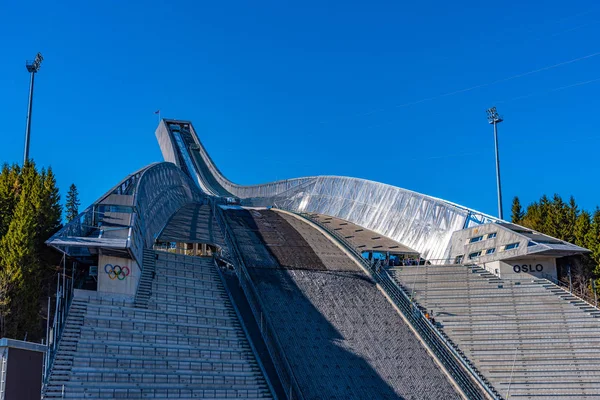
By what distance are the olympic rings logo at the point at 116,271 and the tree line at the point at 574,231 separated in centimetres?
1993

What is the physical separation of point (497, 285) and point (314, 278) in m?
8.42

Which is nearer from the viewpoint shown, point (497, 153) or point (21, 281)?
point (21, 281)

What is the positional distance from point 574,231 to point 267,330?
17786 mm

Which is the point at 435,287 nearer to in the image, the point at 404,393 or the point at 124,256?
the point at 404,393

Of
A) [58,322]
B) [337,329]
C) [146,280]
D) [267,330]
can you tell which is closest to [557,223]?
[337,329]

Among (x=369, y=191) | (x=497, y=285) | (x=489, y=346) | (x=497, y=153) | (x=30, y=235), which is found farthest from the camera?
(x=497, y=153)

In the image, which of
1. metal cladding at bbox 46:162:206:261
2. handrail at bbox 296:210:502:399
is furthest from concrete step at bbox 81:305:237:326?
handrail at bbox 296:210:502:399

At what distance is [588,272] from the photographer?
3188cm

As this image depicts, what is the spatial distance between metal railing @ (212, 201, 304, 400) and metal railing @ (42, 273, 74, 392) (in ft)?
23.4

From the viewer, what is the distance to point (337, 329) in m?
28.2

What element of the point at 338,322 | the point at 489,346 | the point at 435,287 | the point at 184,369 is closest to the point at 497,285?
the point at 435,287

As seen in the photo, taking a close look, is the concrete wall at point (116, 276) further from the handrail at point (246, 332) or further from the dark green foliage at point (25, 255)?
the handrail at point (246, 332)

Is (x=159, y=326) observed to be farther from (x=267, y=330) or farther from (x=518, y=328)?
(x=518, y=328)

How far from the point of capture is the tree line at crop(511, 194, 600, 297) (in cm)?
3175
